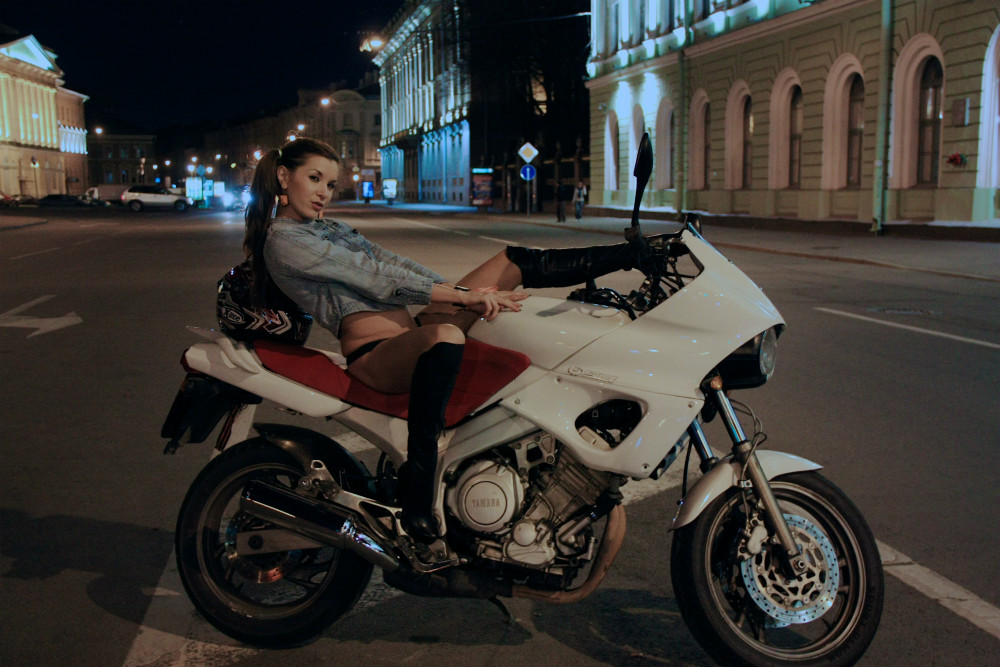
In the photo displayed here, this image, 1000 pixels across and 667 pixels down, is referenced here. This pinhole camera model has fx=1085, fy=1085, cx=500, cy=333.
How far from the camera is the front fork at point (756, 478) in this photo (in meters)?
3.22

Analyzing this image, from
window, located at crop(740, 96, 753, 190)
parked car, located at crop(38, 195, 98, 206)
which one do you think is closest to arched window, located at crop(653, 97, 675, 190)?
window, located at crop(740, 96, 753, 190)

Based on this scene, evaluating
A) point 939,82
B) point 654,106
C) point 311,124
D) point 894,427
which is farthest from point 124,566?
point 311,124

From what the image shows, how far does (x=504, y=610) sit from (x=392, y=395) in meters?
0.81

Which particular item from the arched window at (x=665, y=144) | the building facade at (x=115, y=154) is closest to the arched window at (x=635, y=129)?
the arched window at (x=665, y=144)

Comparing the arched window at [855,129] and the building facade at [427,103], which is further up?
the building facade at [427,103]

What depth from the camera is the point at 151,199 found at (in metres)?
75.0

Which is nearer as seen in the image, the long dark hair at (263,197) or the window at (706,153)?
the long dark hair at (263,197)

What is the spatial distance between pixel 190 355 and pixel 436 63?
92.1 m

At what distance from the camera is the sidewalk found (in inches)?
746

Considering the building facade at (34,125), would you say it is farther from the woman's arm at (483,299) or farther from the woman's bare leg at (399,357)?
the woman's arm at (483,299)

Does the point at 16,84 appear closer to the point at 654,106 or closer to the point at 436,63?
the point at 436,63

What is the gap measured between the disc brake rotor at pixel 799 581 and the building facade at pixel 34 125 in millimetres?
118415

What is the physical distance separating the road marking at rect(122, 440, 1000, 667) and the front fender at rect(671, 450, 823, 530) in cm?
105

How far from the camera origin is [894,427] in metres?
6.71
